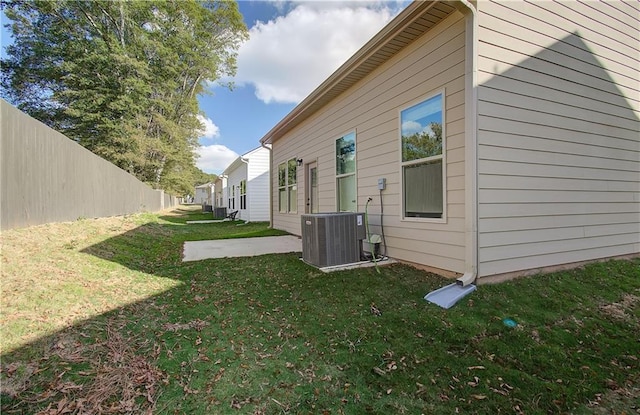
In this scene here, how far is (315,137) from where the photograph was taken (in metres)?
7.54

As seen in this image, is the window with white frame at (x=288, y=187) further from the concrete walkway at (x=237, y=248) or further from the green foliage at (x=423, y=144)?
the green foliage at (x=423, y=144)

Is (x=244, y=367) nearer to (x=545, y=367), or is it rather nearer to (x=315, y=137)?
(x=545, y=367)

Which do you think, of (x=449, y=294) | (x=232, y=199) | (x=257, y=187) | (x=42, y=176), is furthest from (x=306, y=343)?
(x=232, y=199)

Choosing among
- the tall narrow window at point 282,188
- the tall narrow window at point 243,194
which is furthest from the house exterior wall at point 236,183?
the tall narrow window at point 282,188

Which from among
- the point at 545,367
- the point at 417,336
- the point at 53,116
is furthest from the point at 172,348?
the point at 53,116

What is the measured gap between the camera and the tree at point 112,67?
58.0 ft

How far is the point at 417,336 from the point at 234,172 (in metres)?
17.1

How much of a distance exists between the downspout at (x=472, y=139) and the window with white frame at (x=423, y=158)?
17.1 inches

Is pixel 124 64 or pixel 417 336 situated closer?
pixel 417 336

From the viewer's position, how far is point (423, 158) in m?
4.16

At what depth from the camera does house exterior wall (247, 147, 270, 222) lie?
14406mm

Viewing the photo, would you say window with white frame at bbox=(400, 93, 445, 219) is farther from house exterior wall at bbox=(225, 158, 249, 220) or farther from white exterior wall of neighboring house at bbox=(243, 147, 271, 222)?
house exterior wall at bbox=(225, 158, 249, 220)

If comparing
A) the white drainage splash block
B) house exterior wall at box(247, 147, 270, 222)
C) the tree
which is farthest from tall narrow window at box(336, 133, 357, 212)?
the tree

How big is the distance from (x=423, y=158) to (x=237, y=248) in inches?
176
